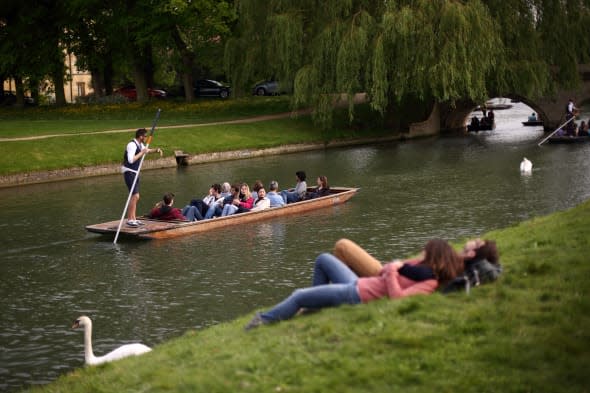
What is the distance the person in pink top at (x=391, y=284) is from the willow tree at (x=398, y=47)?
90.5 feet

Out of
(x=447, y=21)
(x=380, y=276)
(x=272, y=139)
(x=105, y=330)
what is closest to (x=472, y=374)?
(x=380, y=276)

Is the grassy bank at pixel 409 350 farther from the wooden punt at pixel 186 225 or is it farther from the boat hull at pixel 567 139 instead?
the boat hull at pixel 567 139

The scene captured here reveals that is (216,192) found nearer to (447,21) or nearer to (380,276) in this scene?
(380,276)

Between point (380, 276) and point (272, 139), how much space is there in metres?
31.8

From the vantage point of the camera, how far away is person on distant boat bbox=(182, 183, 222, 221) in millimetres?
20672

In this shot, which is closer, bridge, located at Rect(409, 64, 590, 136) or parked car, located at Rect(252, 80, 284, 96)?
bridge, located at Rect(409, 64, 590, 136)

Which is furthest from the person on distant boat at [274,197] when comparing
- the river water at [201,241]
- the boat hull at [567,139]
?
the boat hull at [567,139]

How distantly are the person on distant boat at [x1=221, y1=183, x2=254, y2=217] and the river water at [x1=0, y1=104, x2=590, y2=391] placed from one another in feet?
1.78

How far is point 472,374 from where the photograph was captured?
7184 millimetres

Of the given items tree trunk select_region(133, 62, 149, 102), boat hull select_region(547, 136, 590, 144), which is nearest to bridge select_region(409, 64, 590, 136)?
boat hull select_region(547, 136, 590, 144)

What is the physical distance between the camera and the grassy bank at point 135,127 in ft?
112

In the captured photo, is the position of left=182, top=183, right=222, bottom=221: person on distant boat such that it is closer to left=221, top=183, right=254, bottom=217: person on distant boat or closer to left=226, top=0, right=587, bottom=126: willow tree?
left=221, top=183, right=254, bottom=217: person on distant boat

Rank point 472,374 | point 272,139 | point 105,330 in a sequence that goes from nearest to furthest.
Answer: point 472,374
point 105,330
point 272,139

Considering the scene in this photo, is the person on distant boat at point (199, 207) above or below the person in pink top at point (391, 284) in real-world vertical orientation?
below
